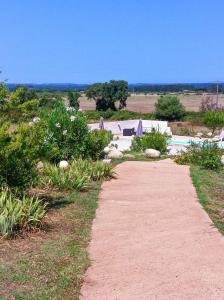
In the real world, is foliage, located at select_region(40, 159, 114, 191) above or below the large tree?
above

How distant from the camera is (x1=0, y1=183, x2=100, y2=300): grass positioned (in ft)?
15.7

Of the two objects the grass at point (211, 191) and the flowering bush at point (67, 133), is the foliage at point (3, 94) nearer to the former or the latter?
the grass at point (211, 191)

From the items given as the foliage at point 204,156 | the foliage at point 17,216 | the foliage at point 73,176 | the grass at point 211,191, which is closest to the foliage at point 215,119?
the foliage at point 204,156

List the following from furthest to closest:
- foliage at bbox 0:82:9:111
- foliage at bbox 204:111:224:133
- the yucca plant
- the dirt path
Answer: foliage at bbox 204:111:224:133
the yucca plant
foliage at bbox 0:82:9:111
the dirt path

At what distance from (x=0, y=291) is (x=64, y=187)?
5228mm

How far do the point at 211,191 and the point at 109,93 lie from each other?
63509mm

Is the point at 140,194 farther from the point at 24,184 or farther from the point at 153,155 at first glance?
the point at 153,155

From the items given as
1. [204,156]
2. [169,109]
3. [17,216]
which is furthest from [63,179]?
[169,109]

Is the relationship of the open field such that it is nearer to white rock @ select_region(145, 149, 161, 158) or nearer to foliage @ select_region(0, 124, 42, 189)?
white rock @ select_region(145, 149, 161, 158)

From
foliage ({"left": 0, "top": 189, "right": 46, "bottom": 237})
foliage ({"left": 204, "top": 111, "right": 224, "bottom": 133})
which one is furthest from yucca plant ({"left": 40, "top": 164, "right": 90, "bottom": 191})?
foliage ({"left": 204, "top": 111, "right": 224, "bottom": 133})

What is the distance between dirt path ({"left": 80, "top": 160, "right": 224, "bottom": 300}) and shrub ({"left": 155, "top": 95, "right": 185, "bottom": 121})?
38.6 meters

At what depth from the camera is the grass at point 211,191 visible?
819 cm

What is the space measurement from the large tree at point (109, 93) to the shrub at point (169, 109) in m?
23.3

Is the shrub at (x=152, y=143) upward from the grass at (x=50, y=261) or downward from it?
downward
